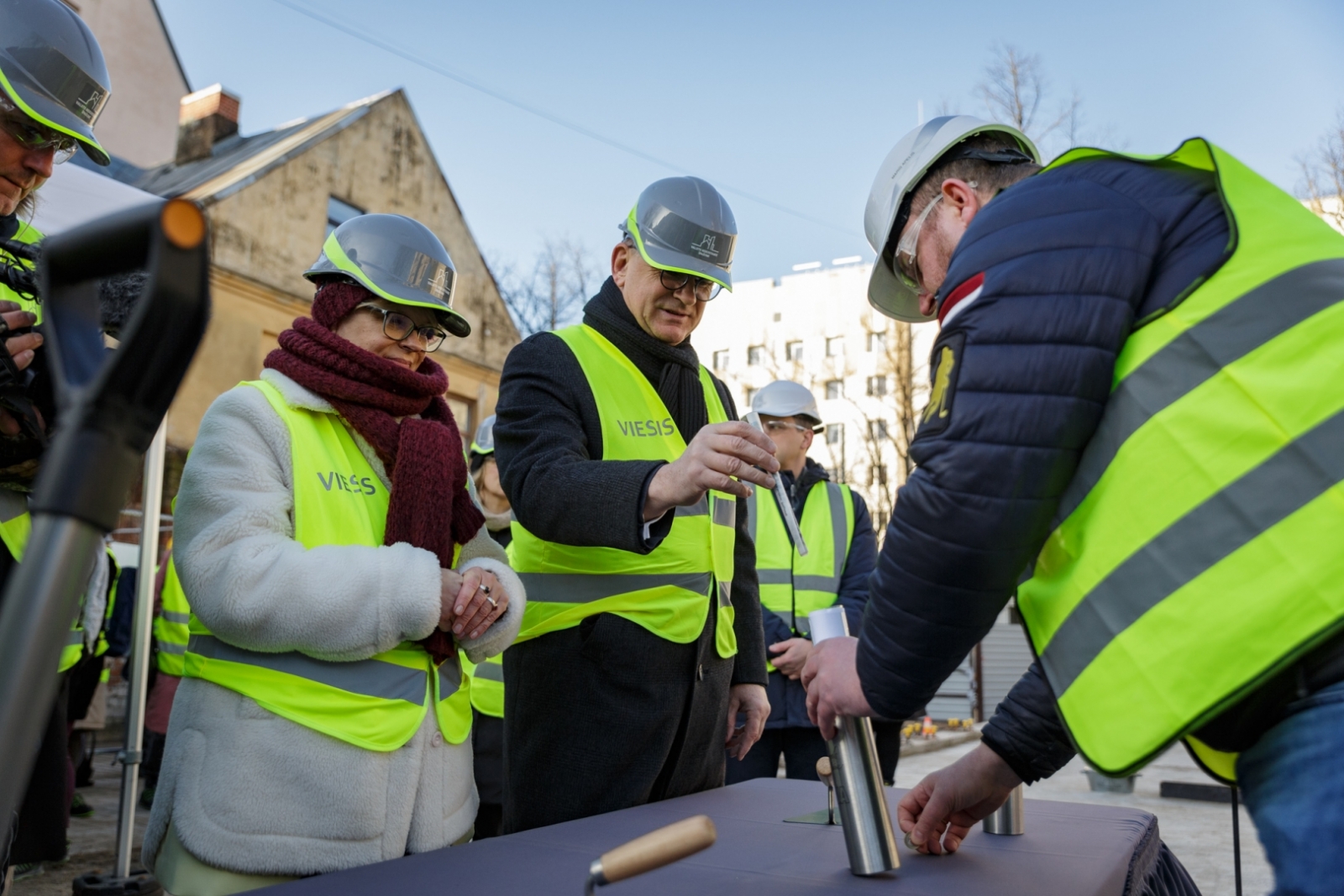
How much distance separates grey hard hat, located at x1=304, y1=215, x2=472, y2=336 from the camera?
230 centimetres

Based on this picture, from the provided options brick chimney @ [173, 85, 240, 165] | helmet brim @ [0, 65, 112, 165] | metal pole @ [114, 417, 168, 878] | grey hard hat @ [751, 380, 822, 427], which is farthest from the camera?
brick chimney @ [173, 85, 240, 165]

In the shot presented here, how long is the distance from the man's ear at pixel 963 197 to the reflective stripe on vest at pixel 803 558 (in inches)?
120

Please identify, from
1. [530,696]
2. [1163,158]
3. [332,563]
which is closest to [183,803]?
[332,563]

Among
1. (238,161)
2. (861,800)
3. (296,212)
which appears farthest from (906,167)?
(238,161)

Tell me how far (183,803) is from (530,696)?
0.76 meters

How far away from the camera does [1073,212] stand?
134 centimetres

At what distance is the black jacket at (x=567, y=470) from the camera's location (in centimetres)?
218

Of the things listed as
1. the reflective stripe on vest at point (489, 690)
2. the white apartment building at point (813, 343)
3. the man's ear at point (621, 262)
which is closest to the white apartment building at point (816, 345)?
the white apartment building at point (813, 343)

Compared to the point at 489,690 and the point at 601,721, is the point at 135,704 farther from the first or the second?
the point at 601,721

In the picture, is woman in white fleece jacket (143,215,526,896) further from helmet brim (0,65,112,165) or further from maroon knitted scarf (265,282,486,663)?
helmet brim (0,65,112,165)

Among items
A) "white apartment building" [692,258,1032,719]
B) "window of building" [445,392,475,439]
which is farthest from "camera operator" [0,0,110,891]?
"white apartment building" [692,258,1032,719]

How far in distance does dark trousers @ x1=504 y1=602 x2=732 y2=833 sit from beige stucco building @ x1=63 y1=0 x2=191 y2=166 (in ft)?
66.4

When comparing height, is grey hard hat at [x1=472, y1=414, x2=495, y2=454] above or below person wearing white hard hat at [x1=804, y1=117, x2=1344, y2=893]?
above

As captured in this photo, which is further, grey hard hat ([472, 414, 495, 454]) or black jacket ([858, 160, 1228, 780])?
grey hard hat ([472, 414, 495, 454])
